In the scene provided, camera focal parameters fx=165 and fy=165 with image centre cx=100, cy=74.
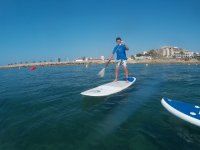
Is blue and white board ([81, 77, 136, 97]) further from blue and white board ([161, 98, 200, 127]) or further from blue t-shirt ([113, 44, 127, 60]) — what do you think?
blue and white board ([161, 98, 200, 127])

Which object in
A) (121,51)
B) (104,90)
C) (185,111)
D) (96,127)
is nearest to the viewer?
(96,127)

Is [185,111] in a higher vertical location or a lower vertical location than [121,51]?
lower

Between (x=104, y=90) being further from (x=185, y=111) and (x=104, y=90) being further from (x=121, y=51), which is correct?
(x=185, y=111)

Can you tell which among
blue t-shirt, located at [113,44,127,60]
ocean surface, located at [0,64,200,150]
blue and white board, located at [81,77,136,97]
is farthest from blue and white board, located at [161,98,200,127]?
blue t-shirt, located at [113,44,127,60]

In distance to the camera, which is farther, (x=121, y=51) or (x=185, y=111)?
(x=121, y=51)

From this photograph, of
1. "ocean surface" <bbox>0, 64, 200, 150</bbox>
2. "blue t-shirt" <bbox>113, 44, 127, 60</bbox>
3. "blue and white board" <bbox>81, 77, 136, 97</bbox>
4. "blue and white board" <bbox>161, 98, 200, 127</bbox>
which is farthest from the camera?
"blue t-shirt" <bbox>113, 44, 127, 60</bbox>

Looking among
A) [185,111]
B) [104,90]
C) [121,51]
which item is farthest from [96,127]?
[121,51]

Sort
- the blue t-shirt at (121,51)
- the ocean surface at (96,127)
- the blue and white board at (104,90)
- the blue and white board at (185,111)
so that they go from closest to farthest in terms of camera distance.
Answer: the ocean surface at (96,127) → the blue and white board at (185,111) → the blue and white board at (104,90) → the blue t-shirt at (121,51)

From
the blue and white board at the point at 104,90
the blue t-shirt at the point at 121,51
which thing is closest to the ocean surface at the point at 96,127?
the blue and white board at the point at 104,90

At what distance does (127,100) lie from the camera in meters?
8.89

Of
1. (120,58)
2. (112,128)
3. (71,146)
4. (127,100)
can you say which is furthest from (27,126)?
(120,58)

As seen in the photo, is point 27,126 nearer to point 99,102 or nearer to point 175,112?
point 99,102

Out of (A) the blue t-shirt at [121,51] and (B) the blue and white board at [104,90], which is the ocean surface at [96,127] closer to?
(B) the blue and white board at [104,90]

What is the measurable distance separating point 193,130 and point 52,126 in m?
4.72
